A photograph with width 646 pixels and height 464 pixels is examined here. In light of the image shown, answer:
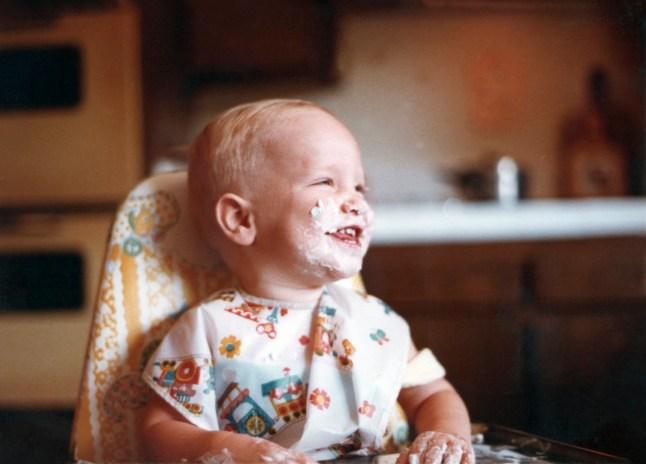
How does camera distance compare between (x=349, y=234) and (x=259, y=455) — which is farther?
(x=349, y=234)

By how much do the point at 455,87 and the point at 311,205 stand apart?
75.1 inches

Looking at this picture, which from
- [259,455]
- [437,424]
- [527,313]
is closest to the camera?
[259,455]

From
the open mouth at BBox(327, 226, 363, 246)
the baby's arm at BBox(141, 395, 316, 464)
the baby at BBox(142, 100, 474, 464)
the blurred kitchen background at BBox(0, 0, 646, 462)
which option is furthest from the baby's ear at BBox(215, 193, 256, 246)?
the blurred kitchen background at BBox(0, 0, 646, 462)

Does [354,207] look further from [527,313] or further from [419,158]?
[419,158]

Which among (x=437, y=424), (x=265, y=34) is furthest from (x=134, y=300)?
(x=265, y=34)

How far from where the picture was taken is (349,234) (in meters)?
0.85

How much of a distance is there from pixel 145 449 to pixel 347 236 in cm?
34

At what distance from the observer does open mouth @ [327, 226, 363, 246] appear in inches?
32.9

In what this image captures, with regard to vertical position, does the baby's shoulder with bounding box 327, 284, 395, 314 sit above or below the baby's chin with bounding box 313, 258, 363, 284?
below

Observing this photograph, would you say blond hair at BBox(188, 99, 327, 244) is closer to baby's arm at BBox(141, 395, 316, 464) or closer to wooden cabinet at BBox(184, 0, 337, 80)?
baby's arm at BBox(141, 395, 316, 464)

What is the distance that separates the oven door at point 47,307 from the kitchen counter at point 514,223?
97 centimetres

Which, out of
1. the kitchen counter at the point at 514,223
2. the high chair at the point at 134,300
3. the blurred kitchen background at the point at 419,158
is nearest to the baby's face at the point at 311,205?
the high chair at the point at 134,300

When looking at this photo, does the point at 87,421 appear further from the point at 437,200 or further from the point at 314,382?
the point at 437,200

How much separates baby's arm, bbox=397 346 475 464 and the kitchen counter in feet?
4.00
